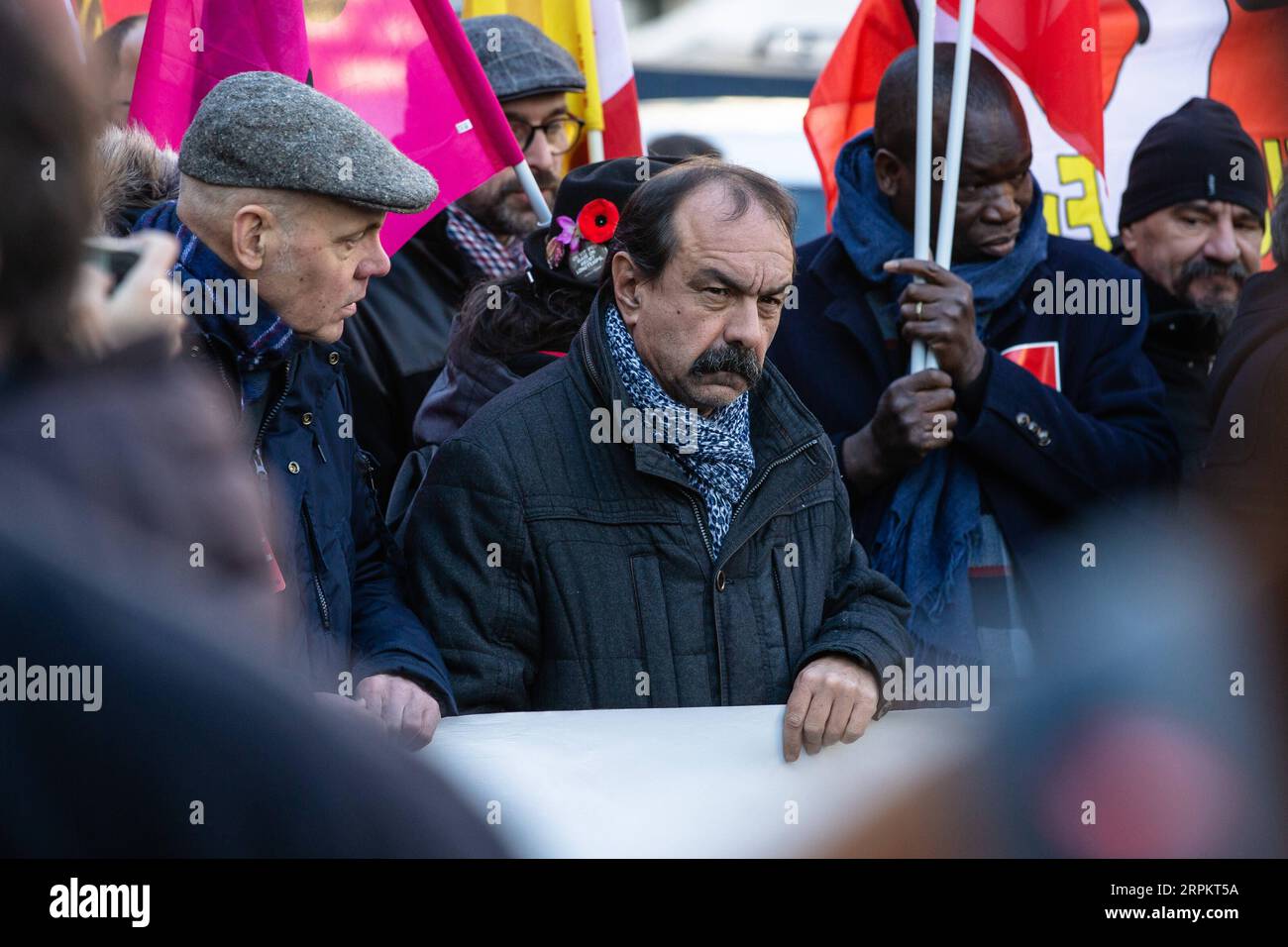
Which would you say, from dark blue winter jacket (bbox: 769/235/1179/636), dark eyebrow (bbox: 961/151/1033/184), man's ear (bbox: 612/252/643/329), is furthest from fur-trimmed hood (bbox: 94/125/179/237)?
dark eyebrow (bbox: 961/151/1033/184)

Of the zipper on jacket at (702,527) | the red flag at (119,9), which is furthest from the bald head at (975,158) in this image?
the red flag at (119,9)

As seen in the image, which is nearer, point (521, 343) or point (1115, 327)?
point (521, 343)

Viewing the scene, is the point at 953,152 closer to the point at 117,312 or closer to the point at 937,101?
the point at 937,101

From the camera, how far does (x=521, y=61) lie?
161 inches

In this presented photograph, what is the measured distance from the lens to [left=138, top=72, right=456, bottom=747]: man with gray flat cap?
8.29 ft

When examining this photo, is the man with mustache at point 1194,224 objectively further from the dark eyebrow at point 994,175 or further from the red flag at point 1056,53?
the dark eyebrow at point 994,175

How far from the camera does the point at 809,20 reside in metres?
13.1

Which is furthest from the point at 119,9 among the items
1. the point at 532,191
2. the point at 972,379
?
the point at 972,379

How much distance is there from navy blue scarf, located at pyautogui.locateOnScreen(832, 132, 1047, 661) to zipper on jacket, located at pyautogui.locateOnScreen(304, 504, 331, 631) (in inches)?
48.2

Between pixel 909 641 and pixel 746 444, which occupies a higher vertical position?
pixel 746 444

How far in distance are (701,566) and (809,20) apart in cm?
1120
